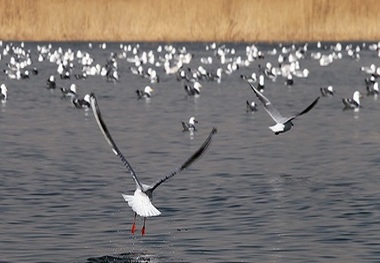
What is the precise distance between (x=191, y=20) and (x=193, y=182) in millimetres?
40524

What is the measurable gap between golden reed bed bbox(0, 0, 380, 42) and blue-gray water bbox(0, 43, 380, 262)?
22458 millimetres

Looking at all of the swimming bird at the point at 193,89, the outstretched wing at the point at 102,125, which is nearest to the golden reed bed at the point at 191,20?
the swimming bird at the point at 193,89

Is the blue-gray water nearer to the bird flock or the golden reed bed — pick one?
the bird flock

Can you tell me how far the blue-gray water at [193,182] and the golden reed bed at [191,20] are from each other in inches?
884

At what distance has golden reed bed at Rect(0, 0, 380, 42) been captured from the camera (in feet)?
193

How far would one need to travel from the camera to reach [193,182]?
773 inches

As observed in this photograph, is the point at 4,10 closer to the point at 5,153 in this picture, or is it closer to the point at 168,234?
the point at 5,153

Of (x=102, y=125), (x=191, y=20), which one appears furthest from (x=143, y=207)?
(x=191, y=20)

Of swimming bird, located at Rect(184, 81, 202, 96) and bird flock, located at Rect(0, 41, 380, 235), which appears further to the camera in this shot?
swimming bird, located at Rect(184, 81, 202, 96)

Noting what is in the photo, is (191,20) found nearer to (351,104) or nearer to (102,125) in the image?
(351,104)

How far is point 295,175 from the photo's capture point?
2064 centimetres

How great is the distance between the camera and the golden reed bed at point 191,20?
193 ft

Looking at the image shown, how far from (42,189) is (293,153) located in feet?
20.3

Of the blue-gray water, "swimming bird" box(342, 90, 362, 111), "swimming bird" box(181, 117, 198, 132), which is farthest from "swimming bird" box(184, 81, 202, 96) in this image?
"swimming bird" box(181, 117, 198, 132)
